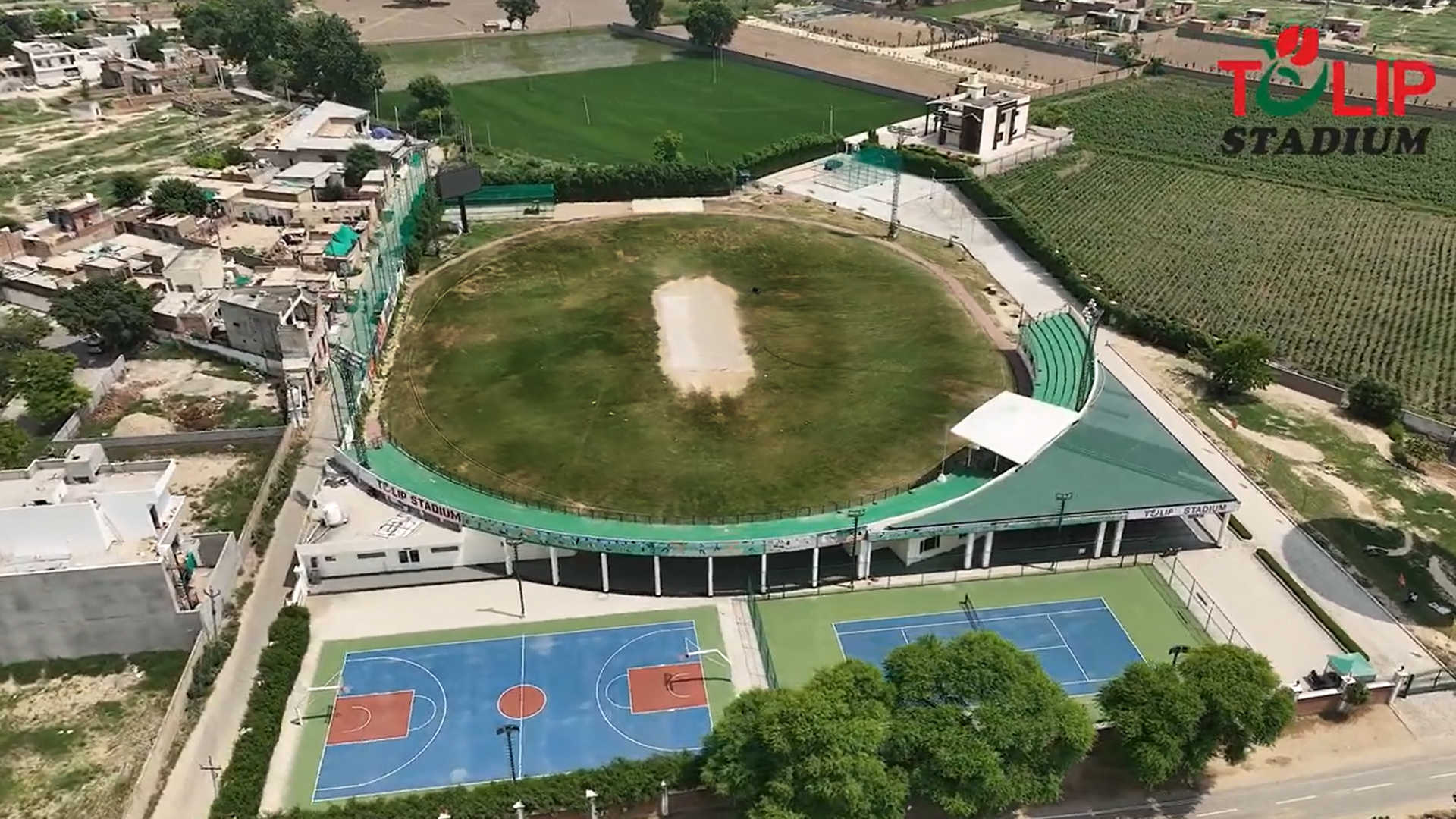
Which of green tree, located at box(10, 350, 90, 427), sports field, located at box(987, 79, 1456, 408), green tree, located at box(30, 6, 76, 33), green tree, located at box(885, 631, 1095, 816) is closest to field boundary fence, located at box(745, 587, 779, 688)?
green tree, located at box(885, 631, 1095, 816)

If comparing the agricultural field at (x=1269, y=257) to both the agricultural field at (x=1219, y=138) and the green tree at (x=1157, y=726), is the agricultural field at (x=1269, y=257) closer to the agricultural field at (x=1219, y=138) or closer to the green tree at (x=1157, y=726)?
the agricultural field at (x=1219, y=138)

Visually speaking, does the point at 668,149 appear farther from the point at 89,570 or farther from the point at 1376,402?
the point at 89,570

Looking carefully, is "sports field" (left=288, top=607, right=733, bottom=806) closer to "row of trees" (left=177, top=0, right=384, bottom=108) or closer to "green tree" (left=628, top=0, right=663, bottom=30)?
"row of trees" (left=177, top=0, right=384, bottom=108)

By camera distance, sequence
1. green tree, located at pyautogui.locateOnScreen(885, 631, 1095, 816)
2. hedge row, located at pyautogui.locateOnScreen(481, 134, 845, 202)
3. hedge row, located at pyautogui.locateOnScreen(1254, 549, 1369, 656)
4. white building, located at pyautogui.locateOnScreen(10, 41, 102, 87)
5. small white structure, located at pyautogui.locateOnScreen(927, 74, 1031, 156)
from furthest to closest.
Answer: white building, located at pyautogui.locateOnScreen(10, 41, 102, 87) < small white structure, located at pyautogui.locateOnScreen(927, 74, 1031, 156) < hedge row, located at pyautogui.locateOnScreen(481, 134, 845, 202) < hedge row, located at pyautogui.locateOnScreen(1254, 549, 1369, 656) < green tree, located at pyautogui.locateOnScreen(885, 631, 1095, 816)

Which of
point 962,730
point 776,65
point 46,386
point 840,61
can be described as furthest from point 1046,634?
point 840,61

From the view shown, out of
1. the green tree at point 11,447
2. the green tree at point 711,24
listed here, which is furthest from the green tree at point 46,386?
the green tree at point 711,24
